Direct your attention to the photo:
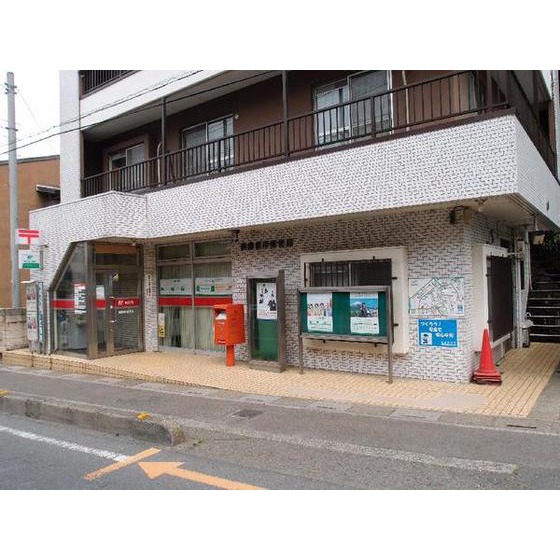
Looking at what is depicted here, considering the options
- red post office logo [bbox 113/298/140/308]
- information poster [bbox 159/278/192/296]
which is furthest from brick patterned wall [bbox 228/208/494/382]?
red post office logo [bbox 113/298/140/308]

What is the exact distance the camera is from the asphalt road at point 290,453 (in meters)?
4.55

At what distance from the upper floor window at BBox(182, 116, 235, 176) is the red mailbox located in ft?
12.0

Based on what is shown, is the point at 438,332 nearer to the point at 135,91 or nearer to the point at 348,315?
→ the point at 348,315

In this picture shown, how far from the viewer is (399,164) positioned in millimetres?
7836

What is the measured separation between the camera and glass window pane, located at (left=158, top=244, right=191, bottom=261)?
12.3 meters

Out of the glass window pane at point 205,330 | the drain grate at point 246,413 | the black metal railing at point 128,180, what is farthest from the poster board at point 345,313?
the black metal railing at point 128,180

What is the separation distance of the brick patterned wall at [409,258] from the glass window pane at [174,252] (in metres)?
2.30

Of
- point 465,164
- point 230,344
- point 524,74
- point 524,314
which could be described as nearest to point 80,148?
point 230,344

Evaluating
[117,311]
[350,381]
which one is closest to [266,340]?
[350,381]

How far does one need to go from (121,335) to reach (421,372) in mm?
7604

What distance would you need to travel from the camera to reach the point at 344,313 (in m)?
8.82

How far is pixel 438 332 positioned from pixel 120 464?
5612 mm

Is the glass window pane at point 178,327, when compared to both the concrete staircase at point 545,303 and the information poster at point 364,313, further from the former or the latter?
the concrete staircase at point 545,303

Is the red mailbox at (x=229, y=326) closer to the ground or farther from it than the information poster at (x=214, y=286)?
closer to the ground
